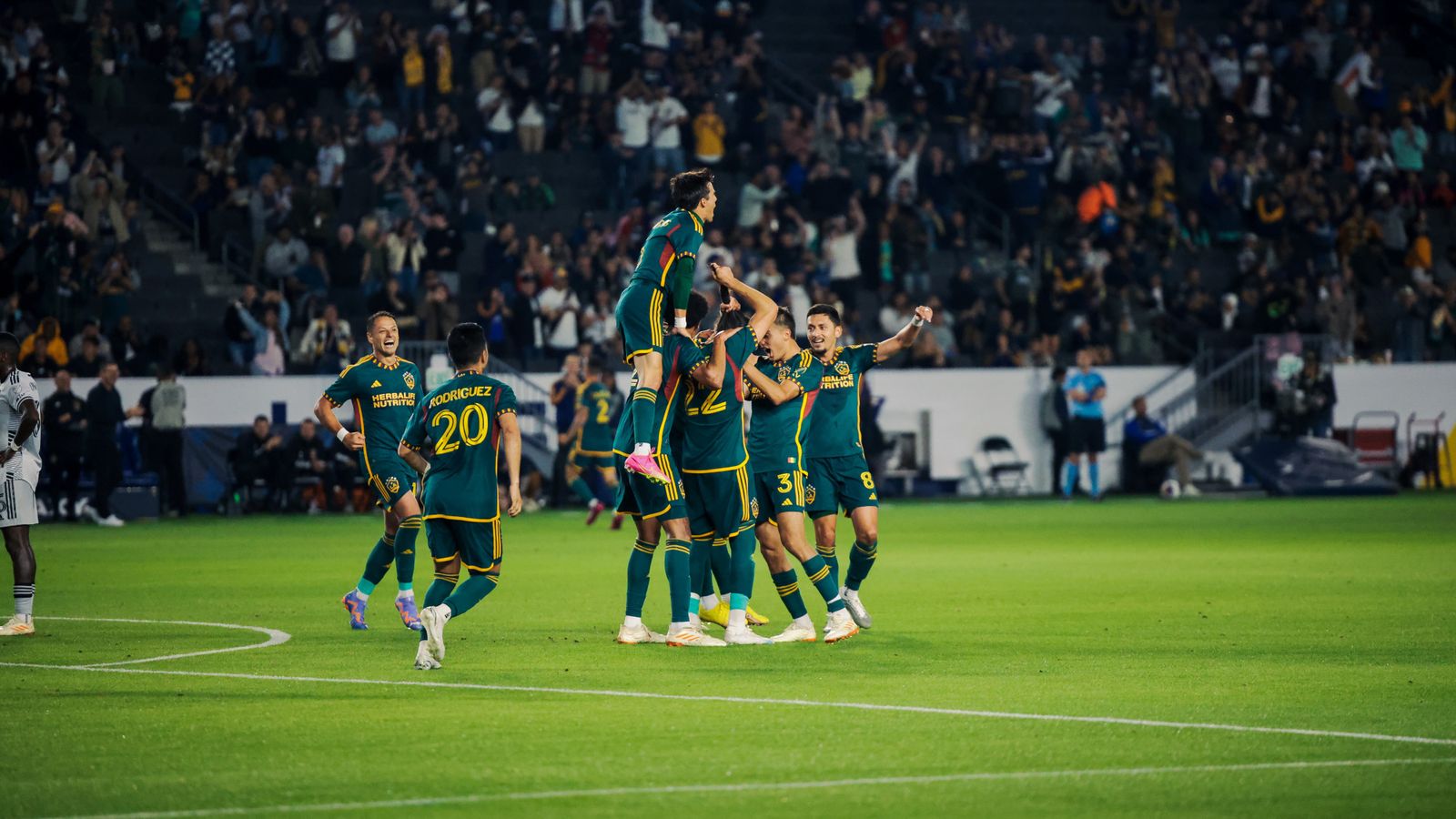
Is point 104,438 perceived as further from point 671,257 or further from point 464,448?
point 671,257

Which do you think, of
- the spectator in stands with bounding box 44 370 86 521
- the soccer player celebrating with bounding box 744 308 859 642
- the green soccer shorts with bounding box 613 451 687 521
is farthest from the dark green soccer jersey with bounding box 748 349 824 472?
the spectator in stands with bounding box 44 370 86 521

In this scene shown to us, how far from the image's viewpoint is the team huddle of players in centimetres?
1186

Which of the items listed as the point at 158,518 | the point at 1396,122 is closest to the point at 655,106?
the point at 158,518

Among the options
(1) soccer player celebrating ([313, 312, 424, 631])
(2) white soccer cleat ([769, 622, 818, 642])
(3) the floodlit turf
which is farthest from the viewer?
(1) soccer player celebrating ([313, 312, 424, 631])

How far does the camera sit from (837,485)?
547 inches

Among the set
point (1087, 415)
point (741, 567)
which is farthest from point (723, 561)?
point (1087, 415)

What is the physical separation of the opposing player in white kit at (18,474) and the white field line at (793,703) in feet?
6.27

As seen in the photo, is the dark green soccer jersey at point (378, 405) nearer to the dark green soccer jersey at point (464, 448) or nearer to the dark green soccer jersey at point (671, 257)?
the dark green soccer jersey at point (464, 448)

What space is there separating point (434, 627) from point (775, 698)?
2286 millimetres

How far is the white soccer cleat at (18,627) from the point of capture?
43.8ft

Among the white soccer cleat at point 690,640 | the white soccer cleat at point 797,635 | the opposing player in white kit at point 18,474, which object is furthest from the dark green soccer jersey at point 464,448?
the opposing player in white kit at point 18,474

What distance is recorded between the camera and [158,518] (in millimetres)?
29281

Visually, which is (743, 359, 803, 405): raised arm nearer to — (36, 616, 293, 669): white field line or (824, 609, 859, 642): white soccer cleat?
(824, 609, 859, 642): white soccer cleat

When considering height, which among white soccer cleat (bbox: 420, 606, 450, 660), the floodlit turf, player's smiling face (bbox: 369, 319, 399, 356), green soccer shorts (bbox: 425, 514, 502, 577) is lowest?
the floodlit turf
